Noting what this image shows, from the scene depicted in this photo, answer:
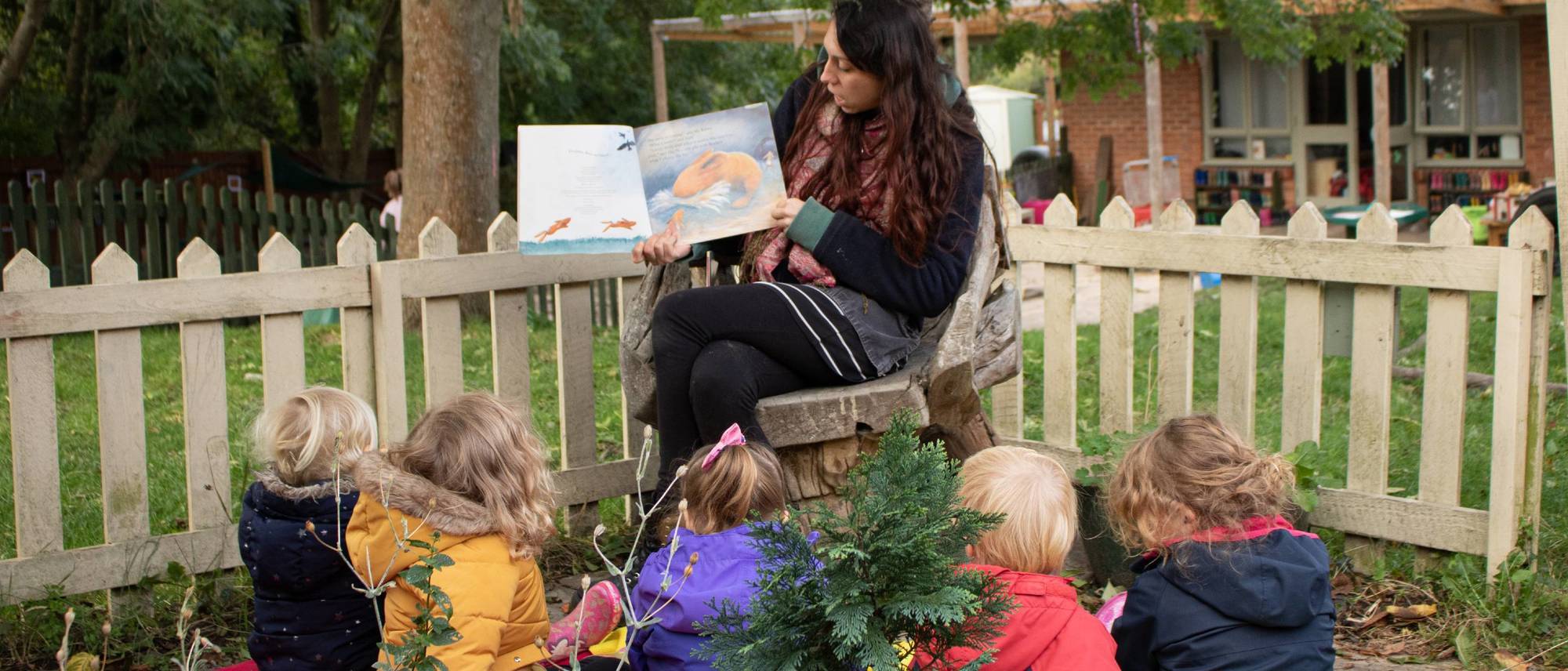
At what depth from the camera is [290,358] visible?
13.1ft

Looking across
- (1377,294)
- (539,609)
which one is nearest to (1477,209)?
(1377,294)

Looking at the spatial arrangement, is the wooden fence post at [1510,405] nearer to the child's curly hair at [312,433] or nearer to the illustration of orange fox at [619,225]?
the illustration of orange fox at [619,225]

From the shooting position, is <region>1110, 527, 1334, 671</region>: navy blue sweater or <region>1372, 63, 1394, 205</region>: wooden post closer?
<region>1110, 527, 1334, 671</region>: navy blue sweater

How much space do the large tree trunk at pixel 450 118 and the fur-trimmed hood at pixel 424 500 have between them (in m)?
6.00

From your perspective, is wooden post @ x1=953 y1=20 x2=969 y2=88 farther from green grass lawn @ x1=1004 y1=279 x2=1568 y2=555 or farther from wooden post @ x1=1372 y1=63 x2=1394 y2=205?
green grass lawn @ x1=1004 y1=279 x2=1568 y2=555

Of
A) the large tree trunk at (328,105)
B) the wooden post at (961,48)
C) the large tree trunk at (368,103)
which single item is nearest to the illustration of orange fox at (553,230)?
the large tree trunk at (328,105)

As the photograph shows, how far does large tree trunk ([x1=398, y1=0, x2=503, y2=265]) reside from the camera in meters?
8.40

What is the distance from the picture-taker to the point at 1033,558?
2.71 m

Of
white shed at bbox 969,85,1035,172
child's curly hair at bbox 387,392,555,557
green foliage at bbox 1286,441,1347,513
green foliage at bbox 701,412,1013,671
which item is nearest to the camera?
green foliage at bbox 701,412,1013,671

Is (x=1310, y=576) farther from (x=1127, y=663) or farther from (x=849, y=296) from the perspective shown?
(x=849, y=296)

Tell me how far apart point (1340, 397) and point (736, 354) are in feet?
14.6

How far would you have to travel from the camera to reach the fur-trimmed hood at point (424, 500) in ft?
9.20

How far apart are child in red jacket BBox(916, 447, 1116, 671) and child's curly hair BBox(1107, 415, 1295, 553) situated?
18 centimetres

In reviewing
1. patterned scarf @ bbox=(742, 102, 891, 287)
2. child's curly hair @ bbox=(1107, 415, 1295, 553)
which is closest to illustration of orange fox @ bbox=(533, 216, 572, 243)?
patterned scarf @ bbox=(742, 102, 891, 287)
